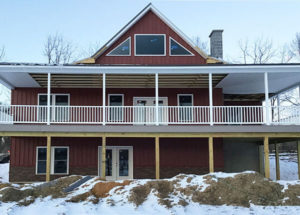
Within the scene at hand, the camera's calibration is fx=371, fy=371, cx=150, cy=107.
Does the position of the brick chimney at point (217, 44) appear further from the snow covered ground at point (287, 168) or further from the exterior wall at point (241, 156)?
the snow covered ground at point (287, 168)

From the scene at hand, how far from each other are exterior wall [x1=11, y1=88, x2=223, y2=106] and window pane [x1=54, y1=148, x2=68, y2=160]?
254 centimetres

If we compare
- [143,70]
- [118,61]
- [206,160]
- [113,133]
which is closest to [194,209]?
[113,133]

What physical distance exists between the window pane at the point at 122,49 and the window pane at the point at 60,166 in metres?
6.34

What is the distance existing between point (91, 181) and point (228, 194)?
197 inches

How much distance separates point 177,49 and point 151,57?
1490 mm

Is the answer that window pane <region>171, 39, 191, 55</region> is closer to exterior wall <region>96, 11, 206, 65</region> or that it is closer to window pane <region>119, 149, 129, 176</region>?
exterior wall <region>96, 11, 206, 65</region>

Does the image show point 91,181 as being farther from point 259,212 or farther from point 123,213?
point 259,212

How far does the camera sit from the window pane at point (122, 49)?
64.8 ft

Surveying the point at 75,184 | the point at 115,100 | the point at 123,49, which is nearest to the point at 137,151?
the point at 115,100

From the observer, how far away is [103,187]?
1290 centimetres

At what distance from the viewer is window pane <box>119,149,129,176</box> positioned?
19.4 m

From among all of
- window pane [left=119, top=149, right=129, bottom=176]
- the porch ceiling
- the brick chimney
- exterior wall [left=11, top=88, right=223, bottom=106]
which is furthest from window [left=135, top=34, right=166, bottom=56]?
window pane [left=119, top=149, right=129, bottom=176]

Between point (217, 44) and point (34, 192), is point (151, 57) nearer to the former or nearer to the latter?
point (217, 44)

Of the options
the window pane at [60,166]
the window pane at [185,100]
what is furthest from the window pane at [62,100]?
the window pane at [185,100]
